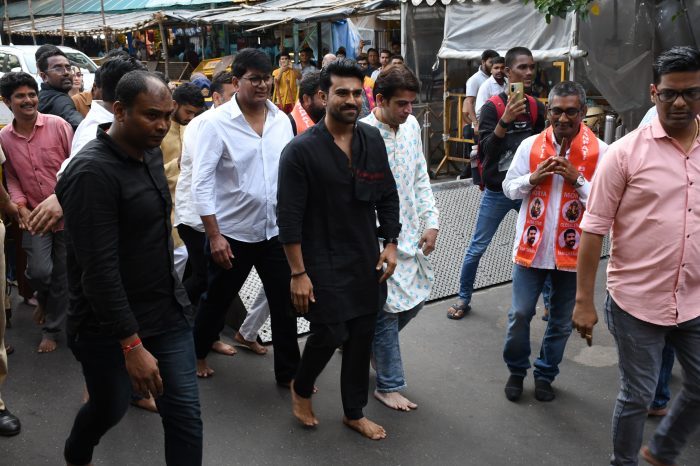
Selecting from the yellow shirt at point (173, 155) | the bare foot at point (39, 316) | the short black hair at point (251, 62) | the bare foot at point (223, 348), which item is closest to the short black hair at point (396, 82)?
the short black hair at point (251, 62)

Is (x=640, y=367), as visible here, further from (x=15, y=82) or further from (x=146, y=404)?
(x=15, y=82)

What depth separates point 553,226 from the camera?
4.06 metres

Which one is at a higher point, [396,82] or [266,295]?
[396,82]

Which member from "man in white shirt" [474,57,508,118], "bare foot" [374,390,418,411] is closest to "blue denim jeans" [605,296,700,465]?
"bare foot" [374,390,418,411]

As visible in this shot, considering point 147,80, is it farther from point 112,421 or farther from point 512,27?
point 512,27

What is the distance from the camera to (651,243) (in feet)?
10.0

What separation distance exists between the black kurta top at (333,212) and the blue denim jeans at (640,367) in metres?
1.18

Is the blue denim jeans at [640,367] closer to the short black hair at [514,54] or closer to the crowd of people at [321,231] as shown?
the crowd of people at [321,231]

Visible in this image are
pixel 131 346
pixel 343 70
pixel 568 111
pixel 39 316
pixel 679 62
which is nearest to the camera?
pixel 131 346

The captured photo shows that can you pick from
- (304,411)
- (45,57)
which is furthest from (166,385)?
(45,57)

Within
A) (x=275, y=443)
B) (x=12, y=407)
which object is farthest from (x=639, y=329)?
(x=12, y=407)

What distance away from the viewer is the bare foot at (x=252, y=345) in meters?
5.04

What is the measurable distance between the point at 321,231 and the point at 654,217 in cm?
150

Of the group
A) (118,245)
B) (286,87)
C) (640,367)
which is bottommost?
(640,367)
